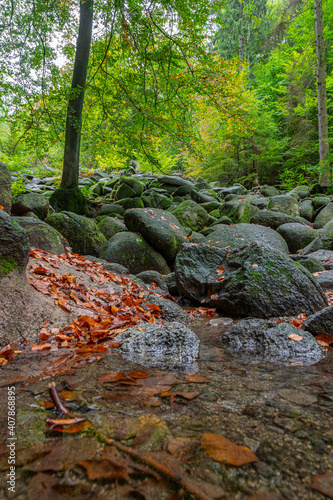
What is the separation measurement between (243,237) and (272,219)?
3381mm

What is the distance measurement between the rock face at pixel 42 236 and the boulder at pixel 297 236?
622cm

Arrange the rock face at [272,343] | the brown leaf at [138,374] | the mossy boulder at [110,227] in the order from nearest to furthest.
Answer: the brown leaf at [138,374]
the rock face at [272,343]
the mossy boulder at [110,227]

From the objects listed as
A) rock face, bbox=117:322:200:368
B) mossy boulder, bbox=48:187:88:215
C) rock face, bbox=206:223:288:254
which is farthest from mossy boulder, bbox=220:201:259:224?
rock face, bbox=117:322:200:368

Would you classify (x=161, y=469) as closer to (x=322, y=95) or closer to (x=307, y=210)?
(x=307, y=210)

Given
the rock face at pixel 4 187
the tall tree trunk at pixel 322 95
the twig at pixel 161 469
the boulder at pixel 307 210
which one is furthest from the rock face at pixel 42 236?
the tall tree trunk at pixel 322 95

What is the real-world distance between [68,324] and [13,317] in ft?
1.54

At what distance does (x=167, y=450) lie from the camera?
89 centimetres

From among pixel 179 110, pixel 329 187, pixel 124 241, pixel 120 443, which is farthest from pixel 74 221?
pixel 329 187

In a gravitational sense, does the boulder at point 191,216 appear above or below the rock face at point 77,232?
above

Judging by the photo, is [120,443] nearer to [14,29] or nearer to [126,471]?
[126,471]

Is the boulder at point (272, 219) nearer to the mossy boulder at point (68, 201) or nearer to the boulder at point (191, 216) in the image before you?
the boulder at point (191, 216)

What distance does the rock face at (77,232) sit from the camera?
6.13 meters

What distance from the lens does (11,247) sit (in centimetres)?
229

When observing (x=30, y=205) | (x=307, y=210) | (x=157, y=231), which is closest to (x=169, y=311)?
(x=157, y=231)
